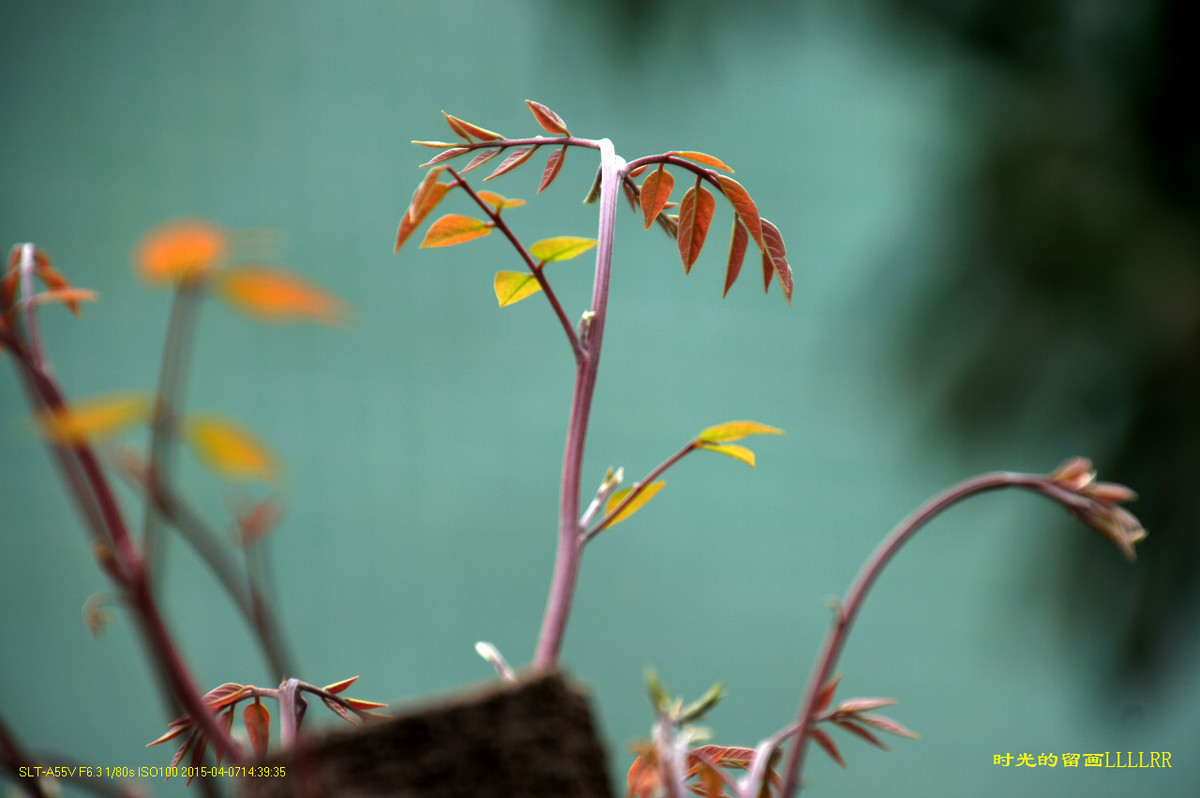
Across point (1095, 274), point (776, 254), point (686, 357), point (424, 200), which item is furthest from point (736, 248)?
point (686, 357)

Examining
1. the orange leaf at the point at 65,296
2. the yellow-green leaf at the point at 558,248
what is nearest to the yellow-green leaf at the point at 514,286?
the yellow-green leaf at the point at 558,248

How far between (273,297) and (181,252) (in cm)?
3

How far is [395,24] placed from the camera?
2.30 meters

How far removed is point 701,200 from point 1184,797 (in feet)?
9.46

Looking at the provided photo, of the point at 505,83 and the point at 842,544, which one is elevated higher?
the point at 505,83

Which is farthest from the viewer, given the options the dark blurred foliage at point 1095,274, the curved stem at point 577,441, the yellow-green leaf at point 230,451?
the dark blurred foliage at point 1095,274

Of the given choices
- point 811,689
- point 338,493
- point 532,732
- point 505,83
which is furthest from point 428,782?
point 505,83

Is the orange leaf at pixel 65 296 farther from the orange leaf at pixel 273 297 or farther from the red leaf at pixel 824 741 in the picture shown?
the red leaf at pixel 824 741

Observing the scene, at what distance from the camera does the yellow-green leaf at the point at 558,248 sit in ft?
0.96

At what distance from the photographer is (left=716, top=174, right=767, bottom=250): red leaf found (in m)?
0.29

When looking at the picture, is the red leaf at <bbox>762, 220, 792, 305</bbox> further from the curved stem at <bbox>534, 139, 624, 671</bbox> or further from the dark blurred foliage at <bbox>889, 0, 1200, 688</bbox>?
the dark blurred foliage at <bbox>889, 0, 1200, 688</bbox>

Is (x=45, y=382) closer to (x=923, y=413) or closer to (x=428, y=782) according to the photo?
(x=428, y=782)

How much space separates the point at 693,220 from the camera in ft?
0.99

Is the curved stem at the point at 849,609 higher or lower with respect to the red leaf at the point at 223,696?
higher
